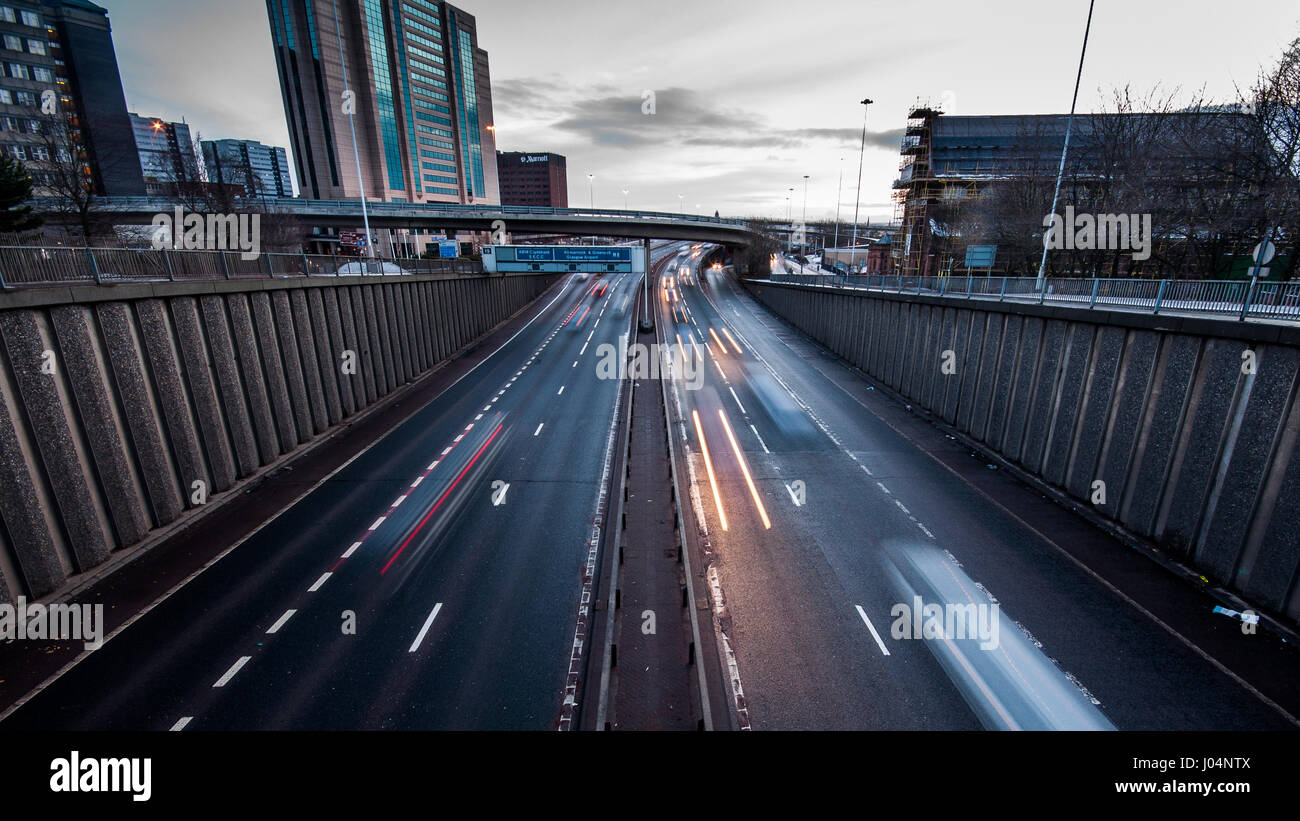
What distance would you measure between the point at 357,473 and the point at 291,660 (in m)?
8.86

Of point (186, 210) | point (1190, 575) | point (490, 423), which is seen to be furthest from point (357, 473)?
point (186, 210)

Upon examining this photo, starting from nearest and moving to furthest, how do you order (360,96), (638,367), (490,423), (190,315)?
(190,315) < (490,423) < (638,367) < (360,96)

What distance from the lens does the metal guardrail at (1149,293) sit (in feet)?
36.1

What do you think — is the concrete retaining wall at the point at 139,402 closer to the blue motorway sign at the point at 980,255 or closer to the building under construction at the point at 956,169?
the blue motorway sign at the point at 980,255

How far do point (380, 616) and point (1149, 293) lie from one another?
2168cm

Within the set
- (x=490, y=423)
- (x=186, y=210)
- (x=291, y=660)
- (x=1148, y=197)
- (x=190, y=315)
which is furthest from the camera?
(x=186, y=210)

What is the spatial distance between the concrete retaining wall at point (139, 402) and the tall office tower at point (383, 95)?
5123 inches

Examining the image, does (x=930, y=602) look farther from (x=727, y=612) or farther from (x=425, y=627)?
(x=425, y=627)

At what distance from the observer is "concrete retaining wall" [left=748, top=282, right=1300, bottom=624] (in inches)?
403

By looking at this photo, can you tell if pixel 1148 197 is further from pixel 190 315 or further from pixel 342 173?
pixel 342 173

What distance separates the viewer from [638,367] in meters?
33.7

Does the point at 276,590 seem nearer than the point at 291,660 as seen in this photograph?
No

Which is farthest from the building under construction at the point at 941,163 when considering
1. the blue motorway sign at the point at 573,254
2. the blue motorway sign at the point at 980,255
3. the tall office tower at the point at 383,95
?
the tall office tower at the point at 383,95
